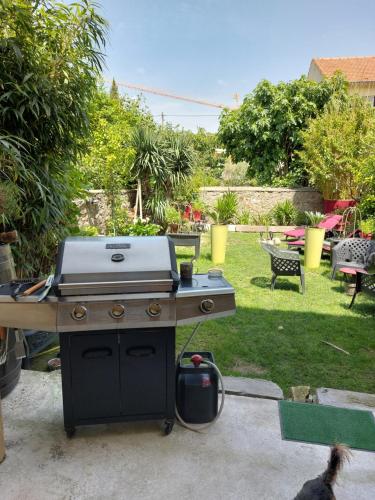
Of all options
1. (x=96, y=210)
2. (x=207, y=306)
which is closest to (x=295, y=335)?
(x=207, y=306)

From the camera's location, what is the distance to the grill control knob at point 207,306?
1929 millimetres

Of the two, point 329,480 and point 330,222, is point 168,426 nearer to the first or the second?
point 329,480

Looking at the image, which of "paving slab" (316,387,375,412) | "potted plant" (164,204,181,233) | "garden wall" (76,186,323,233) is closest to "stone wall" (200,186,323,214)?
"garden wall" (76,186,323,233)

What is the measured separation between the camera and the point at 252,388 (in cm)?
258

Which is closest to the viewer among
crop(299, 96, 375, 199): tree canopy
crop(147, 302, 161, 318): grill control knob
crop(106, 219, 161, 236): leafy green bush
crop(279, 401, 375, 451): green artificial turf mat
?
crop(147, 302, 161, 318): grill control knob

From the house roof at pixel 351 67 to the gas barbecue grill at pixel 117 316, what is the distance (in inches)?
795

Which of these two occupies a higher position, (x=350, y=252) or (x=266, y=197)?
(x=266, y=197)

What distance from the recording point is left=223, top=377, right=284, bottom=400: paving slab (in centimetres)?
248

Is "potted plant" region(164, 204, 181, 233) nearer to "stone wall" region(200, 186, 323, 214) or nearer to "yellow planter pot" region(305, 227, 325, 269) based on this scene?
"stone wall" region(200, 186, 323, 214)

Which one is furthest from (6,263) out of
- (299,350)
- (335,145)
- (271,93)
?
(271,93)

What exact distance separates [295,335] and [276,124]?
1035 cm

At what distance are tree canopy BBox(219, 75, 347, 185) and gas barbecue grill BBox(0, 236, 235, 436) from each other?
11088mm

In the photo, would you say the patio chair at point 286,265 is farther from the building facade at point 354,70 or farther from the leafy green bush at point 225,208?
the building facade at point 354,70

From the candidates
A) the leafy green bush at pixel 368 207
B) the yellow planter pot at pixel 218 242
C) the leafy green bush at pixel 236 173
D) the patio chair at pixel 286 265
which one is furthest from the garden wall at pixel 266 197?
the patio chair at pixel 286 265
